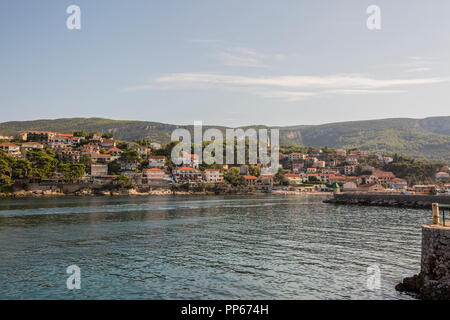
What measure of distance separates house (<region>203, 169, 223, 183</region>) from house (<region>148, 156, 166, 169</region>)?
1897 centimetres

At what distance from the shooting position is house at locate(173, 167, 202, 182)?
149 metres

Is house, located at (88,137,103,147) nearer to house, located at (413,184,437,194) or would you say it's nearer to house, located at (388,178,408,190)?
house, located at (388,178,408,190)

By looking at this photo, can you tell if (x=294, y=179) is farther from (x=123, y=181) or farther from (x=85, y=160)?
(x=85, y=160)

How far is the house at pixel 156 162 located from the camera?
518 feet

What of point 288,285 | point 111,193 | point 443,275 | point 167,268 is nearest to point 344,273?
point 288,285

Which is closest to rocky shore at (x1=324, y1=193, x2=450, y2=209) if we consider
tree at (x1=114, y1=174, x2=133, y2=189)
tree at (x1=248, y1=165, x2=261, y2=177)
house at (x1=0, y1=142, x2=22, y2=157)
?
tree at (x1=114, y1=174, x2=133, y2=189)

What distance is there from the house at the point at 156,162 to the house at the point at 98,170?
2153cm

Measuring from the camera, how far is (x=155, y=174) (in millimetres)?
142250

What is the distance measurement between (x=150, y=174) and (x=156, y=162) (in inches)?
739

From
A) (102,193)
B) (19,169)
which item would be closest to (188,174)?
(102,193)

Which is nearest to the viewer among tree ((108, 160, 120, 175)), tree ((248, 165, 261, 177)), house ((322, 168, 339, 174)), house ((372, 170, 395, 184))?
tree ((108, 160, 120, 175))

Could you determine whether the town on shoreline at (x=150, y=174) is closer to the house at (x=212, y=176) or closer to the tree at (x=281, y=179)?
the house at (x=212, y=176)

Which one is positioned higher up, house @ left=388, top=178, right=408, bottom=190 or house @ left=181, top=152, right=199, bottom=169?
house @ left=181, top=152, right=199, bottom=169
